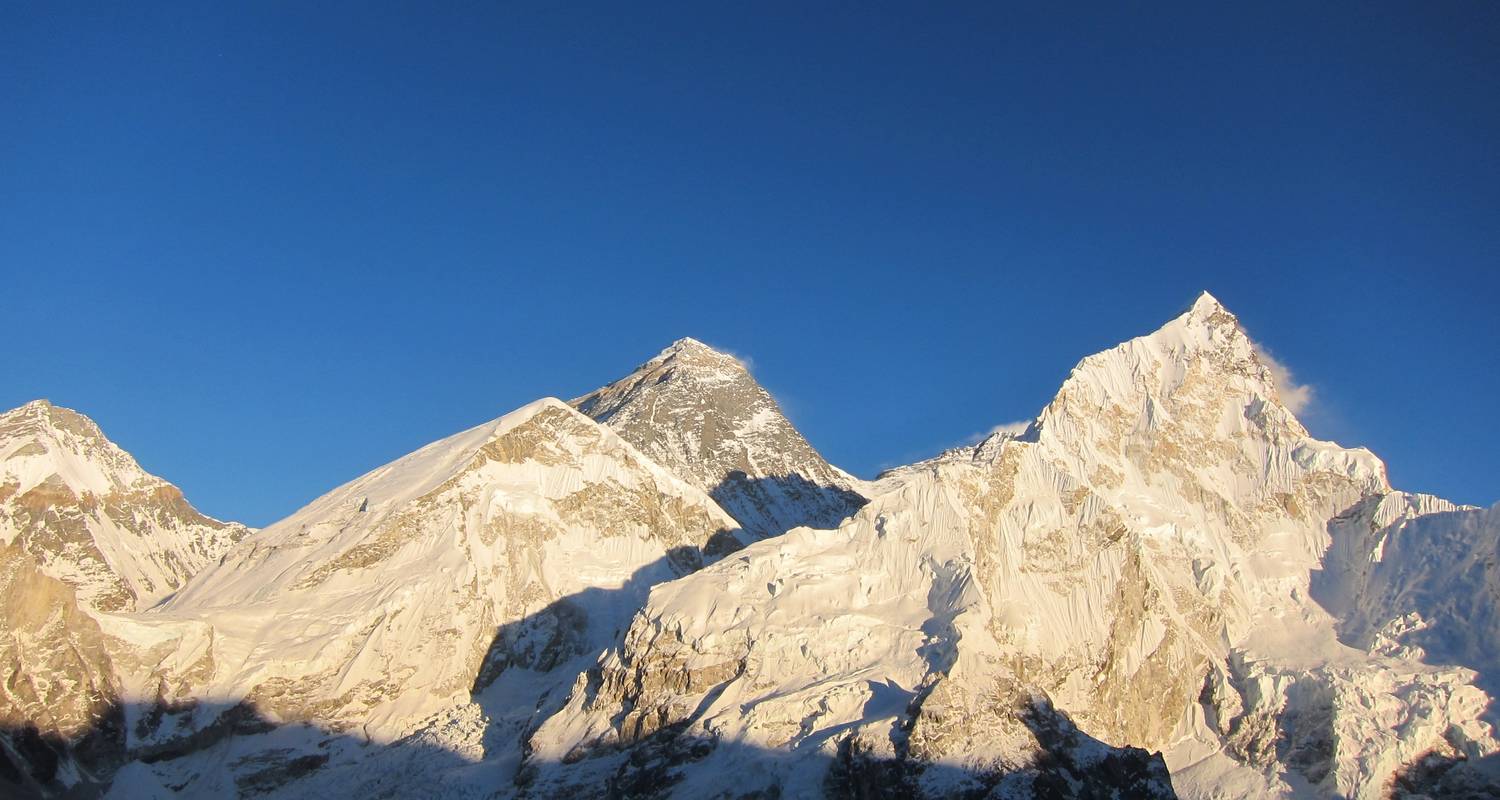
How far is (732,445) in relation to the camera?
177m

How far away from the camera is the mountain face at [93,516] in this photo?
4700 inches

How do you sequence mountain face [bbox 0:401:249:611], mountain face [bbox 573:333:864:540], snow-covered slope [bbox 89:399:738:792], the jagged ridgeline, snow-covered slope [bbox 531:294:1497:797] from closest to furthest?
1. snow-covered slope [bbox 531:294:1497:797]
2. the jagged ridgeline
3. snow-covered slope [bbox 89:399:738:792]
4. mountain face [bbox 0:401:249:611]
5. mountain face [bbox 573:333:864:540]

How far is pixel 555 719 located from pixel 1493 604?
7594 centimetres

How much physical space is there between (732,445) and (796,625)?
84711 millimetres

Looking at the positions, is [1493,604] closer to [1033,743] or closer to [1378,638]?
[1378,638]

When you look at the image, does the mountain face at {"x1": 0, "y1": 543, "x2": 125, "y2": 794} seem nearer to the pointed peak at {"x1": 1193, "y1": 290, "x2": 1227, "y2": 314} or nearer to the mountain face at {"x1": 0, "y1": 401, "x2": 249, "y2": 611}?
the mountain face at {"x1": 0, "y1": 401, "x2": 249, "y2": 611}

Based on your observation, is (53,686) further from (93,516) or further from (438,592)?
(93,516)

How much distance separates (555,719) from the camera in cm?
9406

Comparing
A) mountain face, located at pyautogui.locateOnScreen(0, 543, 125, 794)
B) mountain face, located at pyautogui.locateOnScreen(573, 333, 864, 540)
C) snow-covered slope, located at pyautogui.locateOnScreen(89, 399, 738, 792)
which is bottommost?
mountain face, located at pyautogui.locateOnScreen(0, 543, 125, 794)

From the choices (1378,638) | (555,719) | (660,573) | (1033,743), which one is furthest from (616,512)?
(1378,638)

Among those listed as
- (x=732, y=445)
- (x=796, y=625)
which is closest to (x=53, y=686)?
(x=796, y=625)

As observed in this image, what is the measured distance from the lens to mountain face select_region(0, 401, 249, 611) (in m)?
119

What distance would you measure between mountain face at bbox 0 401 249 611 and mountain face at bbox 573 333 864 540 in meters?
57.0

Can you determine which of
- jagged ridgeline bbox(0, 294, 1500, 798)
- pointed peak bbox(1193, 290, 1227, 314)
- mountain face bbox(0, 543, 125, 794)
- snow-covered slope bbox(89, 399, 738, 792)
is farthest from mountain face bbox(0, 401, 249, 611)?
pointed peak bbox(1193, 290, 1227, 314)
